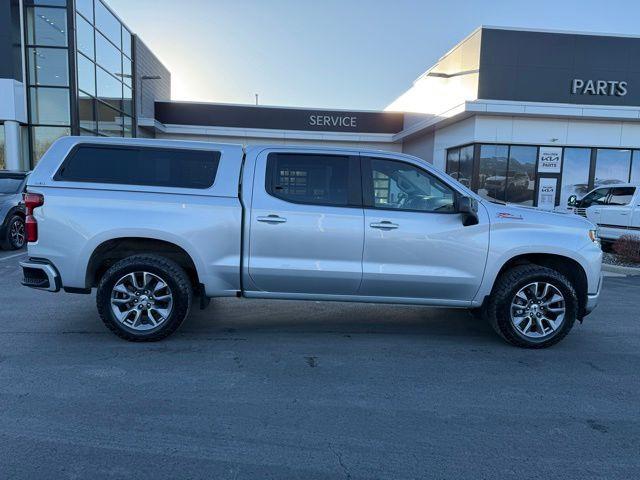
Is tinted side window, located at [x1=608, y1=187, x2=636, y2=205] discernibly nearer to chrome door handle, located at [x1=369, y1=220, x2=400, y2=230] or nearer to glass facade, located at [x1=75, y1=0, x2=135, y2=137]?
chrome door handle, located at [x1=369, y1=220, x2=400, y2=230]

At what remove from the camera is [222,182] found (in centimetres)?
471

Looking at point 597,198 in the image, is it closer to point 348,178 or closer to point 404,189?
point 404,189

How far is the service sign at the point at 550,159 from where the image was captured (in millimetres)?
17422

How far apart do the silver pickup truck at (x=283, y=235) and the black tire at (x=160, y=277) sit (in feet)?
0.05

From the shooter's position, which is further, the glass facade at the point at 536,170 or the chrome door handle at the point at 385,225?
the glass facade at the point at 536,170

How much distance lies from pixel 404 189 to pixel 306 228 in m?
1.10

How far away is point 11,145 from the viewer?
17.1m

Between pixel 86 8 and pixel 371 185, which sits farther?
pixel 86 8

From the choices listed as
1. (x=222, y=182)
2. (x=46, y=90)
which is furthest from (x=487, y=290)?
(x=46, y=90)

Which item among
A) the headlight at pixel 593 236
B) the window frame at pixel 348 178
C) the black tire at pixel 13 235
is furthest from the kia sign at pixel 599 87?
the black tire at pixel 13 235

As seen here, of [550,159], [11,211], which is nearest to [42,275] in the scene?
[11,211]

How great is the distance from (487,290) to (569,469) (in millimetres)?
2146

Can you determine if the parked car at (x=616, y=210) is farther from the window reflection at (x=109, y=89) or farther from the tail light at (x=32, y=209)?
the window reflection at (x=109, y=89)

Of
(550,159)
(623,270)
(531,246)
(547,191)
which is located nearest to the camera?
(531,246)
